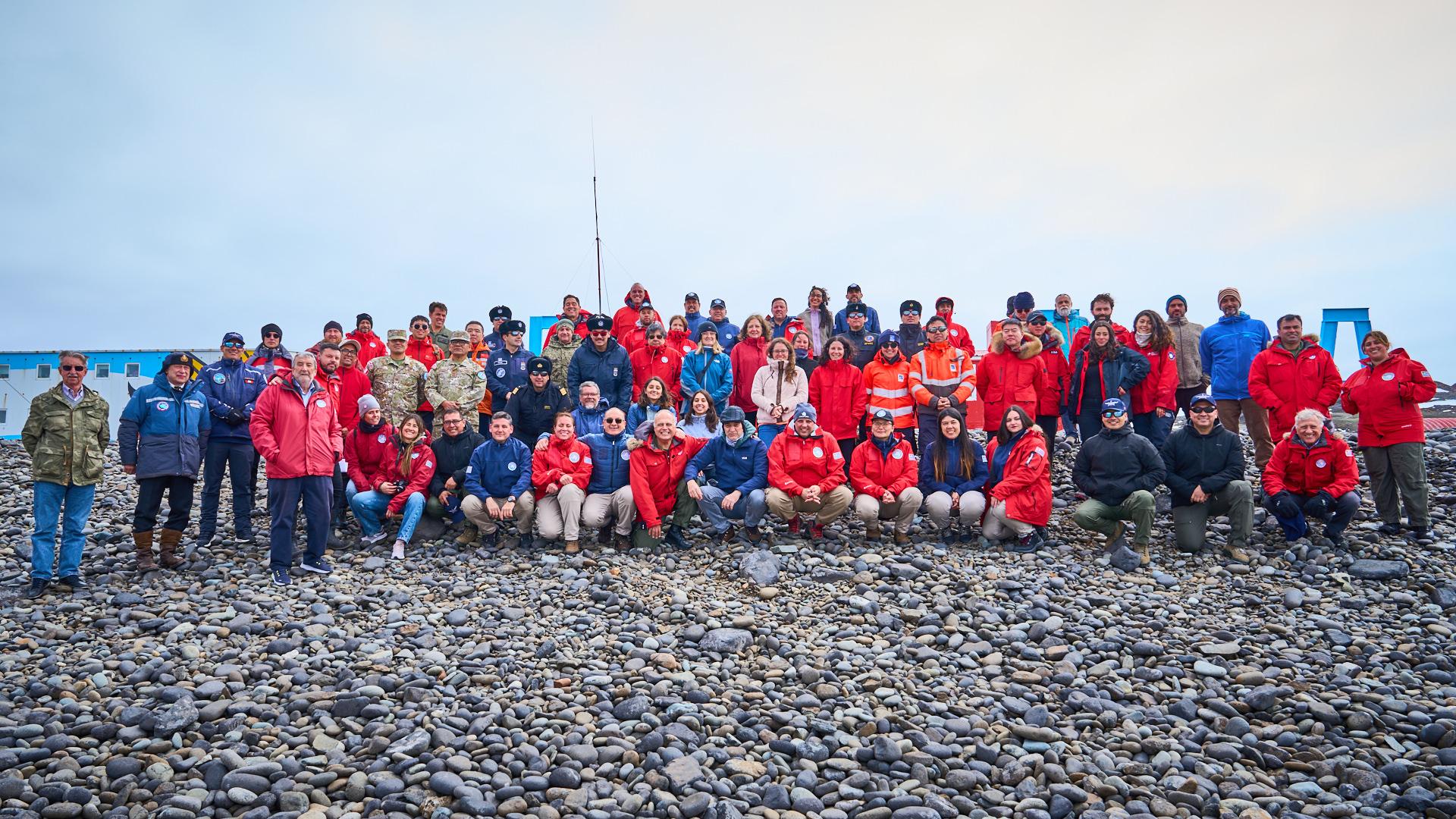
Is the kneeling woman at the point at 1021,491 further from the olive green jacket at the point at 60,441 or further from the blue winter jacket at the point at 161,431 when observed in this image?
the olive green jacket at the point at 60,441

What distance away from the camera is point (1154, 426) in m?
10.4

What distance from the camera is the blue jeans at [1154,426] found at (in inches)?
406

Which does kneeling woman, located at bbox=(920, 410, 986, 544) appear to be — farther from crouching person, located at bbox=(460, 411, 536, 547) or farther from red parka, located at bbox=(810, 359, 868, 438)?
crouching person, located at bbox=(460, 411, 536, 547)

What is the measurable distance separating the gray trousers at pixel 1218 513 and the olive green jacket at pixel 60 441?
11400 millimetres

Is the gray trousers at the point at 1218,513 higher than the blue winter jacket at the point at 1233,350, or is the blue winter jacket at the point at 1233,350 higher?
the blue winter jacket at the point at 1233,350

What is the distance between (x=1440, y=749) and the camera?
16.2 feet

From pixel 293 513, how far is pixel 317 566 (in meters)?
0.64

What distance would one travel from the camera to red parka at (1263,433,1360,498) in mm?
8586

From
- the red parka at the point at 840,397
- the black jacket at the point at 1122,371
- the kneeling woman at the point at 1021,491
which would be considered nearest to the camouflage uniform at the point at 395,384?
the red parka at the point at 840,397

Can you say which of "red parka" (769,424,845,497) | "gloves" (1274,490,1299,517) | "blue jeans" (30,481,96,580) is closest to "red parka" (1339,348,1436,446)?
"gloves" (1274,490,1299,517)

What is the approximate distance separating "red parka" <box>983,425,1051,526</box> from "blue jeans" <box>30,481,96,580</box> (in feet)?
31.5

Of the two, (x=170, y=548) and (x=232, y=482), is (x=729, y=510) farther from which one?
(x=170, y=548)

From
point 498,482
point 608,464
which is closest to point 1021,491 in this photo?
point 608,464

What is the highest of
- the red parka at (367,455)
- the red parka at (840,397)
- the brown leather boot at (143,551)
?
the red parka at (840,397)
